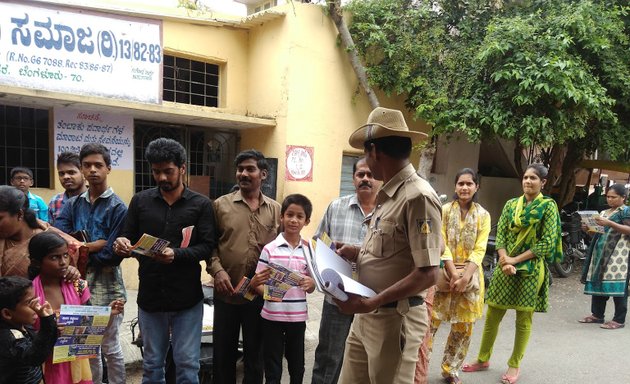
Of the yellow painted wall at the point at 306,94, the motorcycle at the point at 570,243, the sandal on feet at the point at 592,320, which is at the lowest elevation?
the sandal on feet at the point at 592,320

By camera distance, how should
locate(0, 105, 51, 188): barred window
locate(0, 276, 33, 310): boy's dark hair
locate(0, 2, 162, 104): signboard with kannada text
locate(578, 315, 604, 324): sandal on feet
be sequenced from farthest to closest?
locate(578, 315, 604, 324): sandal on feet, locate(0, 105, 51, 188): barred window, locate(0, 2, 162, 104): signboard with kannada text, locate(0, 276, 33, 310): boy's dark hair

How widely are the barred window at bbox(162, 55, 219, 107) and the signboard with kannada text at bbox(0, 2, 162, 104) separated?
0.86m

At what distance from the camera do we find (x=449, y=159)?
972 cm

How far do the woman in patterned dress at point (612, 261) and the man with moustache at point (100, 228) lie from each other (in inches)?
227

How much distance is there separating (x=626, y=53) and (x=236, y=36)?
700cm

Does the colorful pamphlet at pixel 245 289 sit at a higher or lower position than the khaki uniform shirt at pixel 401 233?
lower

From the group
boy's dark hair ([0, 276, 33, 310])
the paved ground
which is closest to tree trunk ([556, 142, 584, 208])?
the paved ground

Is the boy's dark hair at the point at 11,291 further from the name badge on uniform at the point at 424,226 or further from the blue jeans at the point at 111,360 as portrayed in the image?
the name badge on uniform at the point at 424,226

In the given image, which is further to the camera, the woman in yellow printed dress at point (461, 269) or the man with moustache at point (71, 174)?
the woman in yellow printed dress at point (461, 269)

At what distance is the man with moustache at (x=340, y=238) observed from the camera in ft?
10.2

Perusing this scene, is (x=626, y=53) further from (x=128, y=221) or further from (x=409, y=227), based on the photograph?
(x=128, y=221)

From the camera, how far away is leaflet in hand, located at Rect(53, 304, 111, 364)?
232 centimetres

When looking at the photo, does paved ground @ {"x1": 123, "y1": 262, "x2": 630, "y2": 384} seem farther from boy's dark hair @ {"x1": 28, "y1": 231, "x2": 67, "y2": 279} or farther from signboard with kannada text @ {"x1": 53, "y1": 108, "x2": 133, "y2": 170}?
signboard with kannada text @ {"x1": 53, "y1": 108, "x2": 133, "y2": 170}

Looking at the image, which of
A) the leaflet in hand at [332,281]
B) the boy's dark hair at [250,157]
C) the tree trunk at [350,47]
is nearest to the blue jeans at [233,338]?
the boy's dark hair at [250,157]
